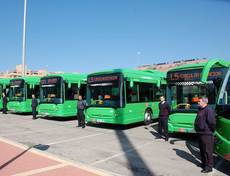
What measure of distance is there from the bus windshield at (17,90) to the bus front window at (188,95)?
1277cm

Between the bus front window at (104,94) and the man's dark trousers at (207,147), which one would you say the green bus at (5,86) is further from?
the man's dark trousers at (207,147)

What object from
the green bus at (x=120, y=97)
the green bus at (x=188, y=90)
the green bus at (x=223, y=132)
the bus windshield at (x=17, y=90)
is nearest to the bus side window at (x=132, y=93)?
the green bus at (x=120, y=97)

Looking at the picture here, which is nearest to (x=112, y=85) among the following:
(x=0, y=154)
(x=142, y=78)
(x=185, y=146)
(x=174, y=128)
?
(x=142, y=78)

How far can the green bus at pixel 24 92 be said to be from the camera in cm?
2034

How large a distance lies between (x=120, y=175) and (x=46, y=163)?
82.1 inches

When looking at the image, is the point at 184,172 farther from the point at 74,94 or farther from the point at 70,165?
the point at 74,94

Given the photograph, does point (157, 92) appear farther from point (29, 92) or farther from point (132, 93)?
point (29, 92)

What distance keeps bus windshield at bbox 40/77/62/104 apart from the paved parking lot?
4092 millimetres

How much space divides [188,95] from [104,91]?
4.54m

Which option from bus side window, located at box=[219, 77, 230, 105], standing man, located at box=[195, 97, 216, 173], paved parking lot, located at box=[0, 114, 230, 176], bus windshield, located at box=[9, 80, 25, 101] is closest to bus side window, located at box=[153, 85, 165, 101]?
paved parking lot, located at box=[0, 114, 230, 176]

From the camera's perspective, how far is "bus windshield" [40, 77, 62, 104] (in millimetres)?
17188

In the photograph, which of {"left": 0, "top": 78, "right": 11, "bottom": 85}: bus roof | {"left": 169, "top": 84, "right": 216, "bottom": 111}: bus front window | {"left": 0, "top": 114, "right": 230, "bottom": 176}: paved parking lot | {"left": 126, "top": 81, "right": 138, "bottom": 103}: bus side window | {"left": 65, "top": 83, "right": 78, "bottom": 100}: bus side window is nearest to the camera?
{"left": 0, "top": 114, "right": 230, "bottom": 176}: paved parking lot

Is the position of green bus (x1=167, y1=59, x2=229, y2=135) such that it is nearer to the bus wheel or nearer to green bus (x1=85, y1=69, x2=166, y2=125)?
green bus (x1=85, y1=69, x2=166, y2=125)

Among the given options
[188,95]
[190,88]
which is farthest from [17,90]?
[190,88]
